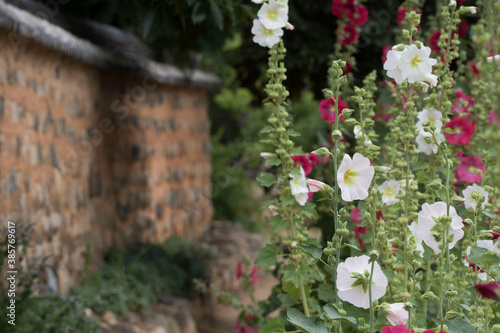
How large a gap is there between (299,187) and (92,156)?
10.2 feet

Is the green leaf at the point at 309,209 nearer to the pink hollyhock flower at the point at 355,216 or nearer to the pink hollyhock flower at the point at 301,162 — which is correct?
the pink hollyhock flower at the point at 301,162

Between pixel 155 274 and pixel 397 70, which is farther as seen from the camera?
pixel 155 274

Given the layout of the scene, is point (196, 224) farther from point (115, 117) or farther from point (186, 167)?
point (115, 117)

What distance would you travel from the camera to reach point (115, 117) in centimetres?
490

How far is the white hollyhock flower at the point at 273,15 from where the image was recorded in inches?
65.2

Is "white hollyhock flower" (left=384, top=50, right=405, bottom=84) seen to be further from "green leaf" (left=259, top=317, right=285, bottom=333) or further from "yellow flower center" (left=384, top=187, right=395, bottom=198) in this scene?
"green leaf" (left=259, top=317, right=285, bottom=333)

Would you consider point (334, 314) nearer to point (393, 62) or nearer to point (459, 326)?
point (459, 326)

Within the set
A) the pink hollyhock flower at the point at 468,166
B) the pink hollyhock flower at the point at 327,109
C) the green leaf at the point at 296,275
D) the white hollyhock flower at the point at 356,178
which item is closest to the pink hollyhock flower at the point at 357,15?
the pink hollyhock flower at the point at 327,109

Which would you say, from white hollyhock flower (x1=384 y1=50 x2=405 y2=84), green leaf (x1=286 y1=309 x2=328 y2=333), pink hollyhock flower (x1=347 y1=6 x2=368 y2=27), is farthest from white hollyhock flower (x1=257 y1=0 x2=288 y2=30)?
pink hollyhock flower (x1=347 y1=6 x2=368 y2=27)

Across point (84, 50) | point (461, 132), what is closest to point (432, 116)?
point (461, 132)

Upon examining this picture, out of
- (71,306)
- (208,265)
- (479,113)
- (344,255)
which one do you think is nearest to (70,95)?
(71,306)

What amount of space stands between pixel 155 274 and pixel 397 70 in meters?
3.29

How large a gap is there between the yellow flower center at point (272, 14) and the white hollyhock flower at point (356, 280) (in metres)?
0.72

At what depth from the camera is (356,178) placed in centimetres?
137
